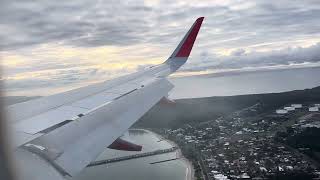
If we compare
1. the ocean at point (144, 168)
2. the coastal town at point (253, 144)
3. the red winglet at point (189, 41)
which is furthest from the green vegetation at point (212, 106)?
the red winglet at point (189, 41)

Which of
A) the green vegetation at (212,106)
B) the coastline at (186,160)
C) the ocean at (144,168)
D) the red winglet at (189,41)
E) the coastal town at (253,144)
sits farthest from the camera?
the green vegetation at (212,106)

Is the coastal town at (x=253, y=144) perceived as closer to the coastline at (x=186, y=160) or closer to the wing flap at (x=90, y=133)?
the coastline at (x=186, y=160)

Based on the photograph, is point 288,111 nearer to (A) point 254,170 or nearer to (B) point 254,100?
(B) point 254,100

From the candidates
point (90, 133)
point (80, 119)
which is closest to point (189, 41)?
point (80, 119)

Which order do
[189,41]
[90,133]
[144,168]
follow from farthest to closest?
1. [144,168]
2. [189,41]
3. [90,133]

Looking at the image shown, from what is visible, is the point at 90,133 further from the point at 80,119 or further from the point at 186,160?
the point at 186,160

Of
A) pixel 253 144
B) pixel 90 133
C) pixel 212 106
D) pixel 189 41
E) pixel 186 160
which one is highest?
pixel 189 41

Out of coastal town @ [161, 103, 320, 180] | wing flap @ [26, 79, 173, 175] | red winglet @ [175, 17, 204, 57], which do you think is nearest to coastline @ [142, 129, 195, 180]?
coastal town @ [161, 103, 320, 180]
